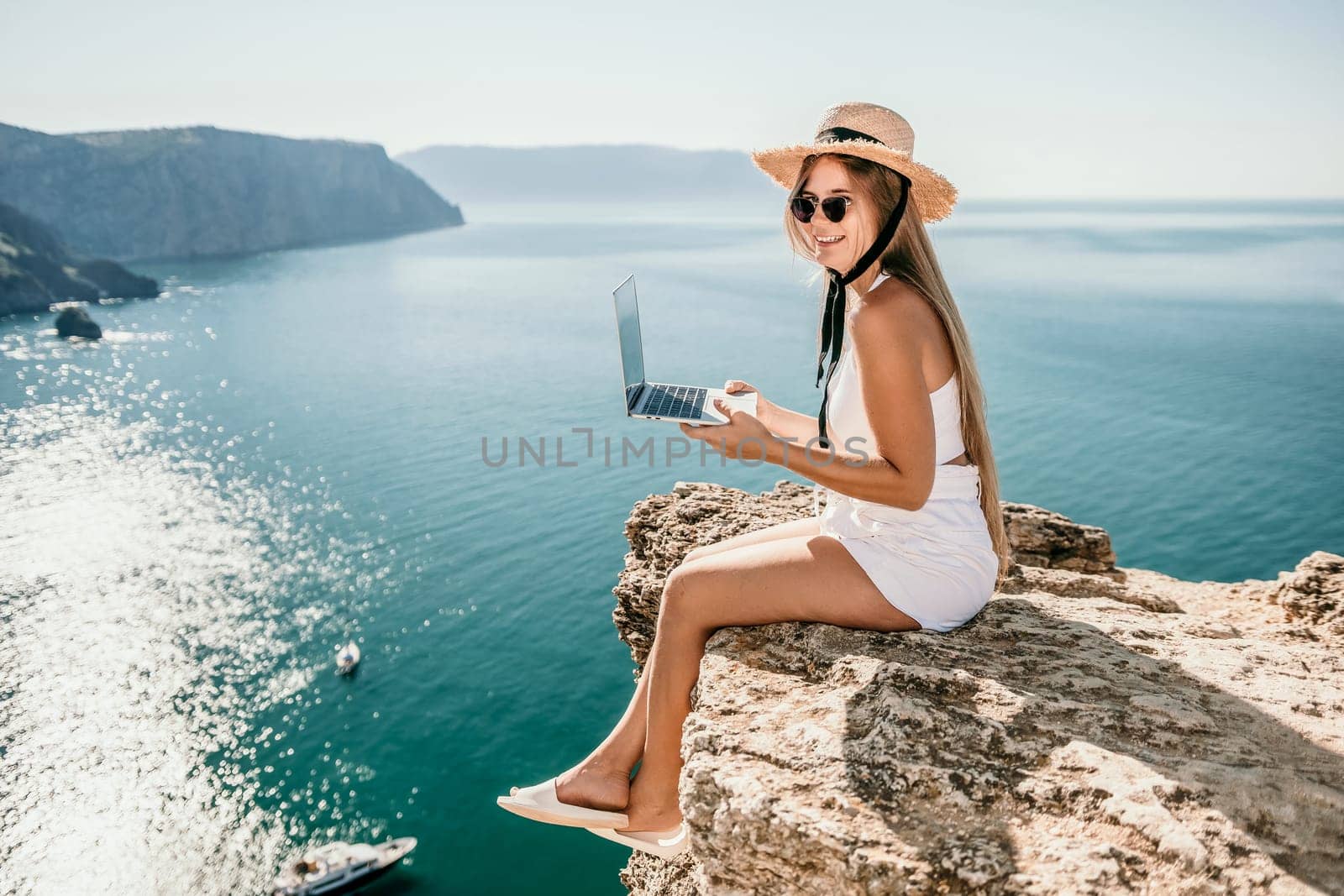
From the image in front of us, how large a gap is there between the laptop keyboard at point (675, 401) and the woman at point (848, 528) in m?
0.24

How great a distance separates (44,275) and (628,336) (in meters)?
109

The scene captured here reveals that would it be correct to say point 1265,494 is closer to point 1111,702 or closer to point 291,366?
point 1111,702

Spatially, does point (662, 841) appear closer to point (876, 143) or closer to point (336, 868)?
point (876, 143)

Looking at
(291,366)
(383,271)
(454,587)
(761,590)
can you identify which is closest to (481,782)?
(454,587)

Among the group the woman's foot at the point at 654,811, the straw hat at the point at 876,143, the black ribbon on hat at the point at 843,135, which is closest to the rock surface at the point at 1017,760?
the woman's foot at the point at 654,811

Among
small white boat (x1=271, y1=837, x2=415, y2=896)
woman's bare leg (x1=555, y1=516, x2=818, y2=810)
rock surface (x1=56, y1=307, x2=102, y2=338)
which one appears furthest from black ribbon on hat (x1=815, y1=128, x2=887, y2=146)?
rock surface (x1=56, y1=307, x2=102, y2=338)

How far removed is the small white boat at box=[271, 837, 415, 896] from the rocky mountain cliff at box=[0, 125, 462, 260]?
387 ft

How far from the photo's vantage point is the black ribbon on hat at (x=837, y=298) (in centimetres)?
357

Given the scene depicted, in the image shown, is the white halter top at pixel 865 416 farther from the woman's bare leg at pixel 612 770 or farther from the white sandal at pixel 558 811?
the white sandal at pixel 558 811

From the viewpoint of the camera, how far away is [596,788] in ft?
11.9

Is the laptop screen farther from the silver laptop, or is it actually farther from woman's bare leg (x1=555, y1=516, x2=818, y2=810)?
woman's bare leg (x1=555, y1=516, x2=818, y2=810)

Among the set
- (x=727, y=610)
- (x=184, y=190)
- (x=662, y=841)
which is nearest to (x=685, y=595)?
(x=727, y=610)

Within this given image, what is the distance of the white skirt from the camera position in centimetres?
349

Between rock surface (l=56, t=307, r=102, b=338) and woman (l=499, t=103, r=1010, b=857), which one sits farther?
rock surface (l=56, t=307, r=102, b=338)
